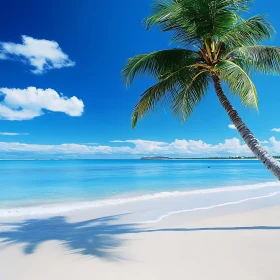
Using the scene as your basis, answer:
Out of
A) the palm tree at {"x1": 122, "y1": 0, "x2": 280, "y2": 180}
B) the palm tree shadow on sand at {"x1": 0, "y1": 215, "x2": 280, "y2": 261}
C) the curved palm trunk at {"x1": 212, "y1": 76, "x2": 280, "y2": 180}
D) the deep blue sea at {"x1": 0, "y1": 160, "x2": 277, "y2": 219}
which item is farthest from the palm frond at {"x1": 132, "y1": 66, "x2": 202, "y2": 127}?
the deep blue sea at {"x1": 0, "y1": 160, "x2": 277, "y2": 219}

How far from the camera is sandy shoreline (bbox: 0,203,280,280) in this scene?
3.88 meters

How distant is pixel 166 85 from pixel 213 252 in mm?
3942

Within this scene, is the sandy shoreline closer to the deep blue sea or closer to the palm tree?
the palm tree

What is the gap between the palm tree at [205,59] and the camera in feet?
17.6

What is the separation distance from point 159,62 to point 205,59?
1.23 meters

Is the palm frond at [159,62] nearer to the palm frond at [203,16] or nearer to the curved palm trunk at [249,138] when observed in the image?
the palm frond at [203,16]

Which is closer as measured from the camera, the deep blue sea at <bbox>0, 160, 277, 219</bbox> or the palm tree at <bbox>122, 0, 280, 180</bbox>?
the palm tree at <bbox>122, 0, 280, 180</bbox>

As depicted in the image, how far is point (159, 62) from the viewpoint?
653cm

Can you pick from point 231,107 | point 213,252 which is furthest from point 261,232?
point 231,107

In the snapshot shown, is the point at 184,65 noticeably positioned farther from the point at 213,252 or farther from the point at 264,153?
the point at 213,252

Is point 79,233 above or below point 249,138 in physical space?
below

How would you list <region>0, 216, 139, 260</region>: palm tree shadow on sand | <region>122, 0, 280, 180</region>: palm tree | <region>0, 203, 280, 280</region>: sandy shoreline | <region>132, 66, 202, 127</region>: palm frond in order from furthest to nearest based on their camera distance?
1. <region>132, 66, 202, 127</region>: palm frond
2. <region>122, 0, 280, 180</region>: palm tree
3. <region>0, 216, 139, 260</region>: palm tree shadow on sand
4. <region>0, 203, 280, 280</region>: sandy shoreline

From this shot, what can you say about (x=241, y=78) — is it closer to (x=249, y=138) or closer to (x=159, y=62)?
(x=249, y=138)

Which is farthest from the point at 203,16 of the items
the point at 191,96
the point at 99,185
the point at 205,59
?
the point at 99,185
